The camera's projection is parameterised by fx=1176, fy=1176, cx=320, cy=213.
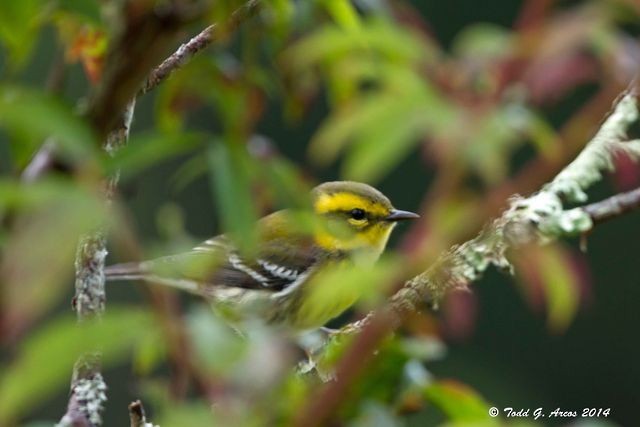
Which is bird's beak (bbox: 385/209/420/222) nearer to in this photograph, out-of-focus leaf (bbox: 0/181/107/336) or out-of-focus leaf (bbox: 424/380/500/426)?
out-of-focus leaf (bbox: 424/380/500/426)

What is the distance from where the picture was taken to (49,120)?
65cm

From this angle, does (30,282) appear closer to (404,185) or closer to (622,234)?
(404,185)

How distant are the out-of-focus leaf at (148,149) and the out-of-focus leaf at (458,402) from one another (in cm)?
34

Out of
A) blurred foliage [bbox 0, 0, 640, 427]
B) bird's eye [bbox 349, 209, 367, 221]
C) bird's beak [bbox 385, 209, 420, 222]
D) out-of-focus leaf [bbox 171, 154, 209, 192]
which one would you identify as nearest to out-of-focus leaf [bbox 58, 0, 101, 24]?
blurred foliage [bbox 0, 0, 640, 427]

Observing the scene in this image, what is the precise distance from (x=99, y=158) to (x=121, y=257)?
0.06 meters

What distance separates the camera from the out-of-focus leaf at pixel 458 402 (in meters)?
0.94

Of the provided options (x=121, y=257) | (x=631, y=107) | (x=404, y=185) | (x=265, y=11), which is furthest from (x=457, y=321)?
(x=404, y=185)

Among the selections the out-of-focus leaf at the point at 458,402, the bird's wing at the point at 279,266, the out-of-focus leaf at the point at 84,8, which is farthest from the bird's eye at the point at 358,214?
the out-of-focus leaf at the point at 84,8

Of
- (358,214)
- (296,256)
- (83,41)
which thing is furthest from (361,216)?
(83,41)

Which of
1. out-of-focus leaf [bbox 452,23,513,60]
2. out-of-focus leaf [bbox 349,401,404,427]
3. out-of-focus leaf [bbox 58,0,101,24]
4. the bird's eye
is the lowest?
out-of-focus leaf [bbox 349,401,404,427]

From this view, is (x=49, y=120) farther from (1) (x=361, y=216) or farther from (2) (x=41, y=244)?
(1) (x=361, y=216)

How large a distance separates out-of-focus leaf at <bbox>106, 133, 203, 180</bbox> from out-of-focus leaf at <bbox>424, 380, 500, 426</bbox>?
341mm

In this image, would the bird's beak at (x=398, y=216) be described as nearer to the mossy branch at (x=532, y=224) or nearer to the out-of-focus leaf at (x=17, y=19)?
the mossy branch at (x=532, y=224)

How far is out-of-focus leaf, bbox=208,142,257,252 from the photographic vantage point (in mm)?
699
